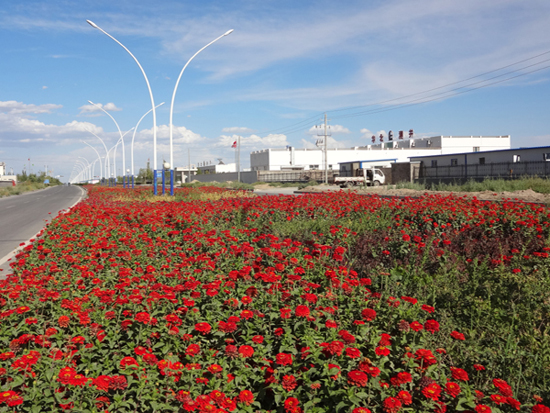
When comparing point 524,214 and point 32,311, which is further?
point 524,214

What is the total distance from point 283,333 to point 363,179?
38.9 m

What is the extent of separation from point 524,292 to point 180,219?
667 cm

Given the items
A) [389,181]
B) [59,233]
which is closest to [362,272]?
[59,233]

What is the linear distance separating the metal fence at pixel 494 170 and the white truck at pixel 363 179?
5.66 meters

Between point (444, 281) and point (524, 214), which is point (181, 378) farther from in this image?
point (524, 214)

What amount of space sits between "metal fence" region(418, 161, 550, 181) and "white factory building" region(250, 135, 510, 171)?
35.2m

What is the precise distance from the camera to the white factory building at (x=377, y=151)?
87625mm

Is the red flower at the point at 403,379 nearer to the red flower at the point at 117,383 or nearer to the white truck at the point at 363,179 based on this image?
the red flower at the point at 117,383

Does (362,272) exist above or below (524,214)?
below

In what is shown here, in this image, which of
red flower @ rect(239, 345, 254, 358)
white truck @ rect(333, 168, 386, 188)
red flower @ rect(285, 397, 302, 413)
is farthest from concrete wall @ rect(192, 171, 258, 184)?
red flower @ rect(285, 397, 302, 413)

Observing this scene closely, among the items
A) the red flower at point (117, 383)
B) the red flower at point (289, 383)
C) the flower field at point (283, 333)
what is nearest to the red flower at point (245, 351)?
the flower field at point (283, 333)

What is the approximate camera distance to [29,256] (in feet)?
22.0

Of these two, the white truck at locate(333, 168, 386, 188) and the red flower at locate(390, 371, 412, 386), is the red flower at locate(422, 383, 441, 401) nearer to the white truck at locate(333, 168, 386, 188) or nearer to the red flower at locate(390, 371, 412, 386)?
the red flower at locate(390, 371, 412, 386)

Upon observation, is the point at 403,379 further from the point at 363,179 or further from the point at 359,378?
the point at 363,179
